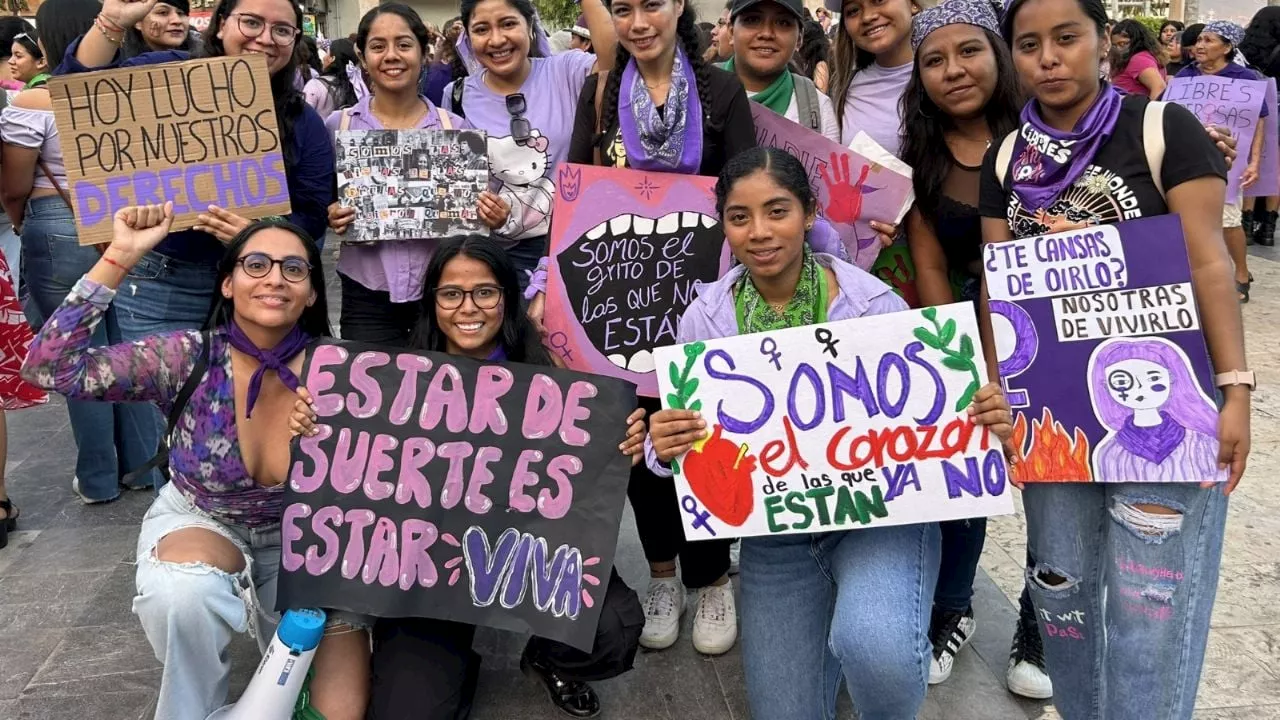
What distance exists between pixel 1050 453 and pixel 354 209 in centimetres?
233

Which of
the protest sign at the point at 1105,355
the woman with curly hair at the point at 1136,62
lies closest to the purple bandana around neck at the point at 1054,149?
the protest sign at the point at 1105,355

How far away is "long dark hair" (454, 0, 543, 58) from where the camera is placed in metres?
3.39

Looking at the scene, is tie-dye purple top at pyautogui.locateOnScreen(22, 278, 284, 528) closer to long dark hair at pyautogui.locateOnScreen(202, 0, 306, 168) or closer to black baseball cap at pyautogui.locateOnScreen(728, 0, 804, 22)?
long dark hair at pyautogui.locateOnScreen(202, 0, 306, 168)

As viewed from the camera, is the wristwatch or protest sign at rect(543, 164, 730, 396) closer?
the wristwatch

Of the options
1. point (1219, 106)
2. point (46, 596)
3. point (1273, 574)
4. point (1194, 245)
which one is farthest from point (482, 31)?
point (1219, 106)

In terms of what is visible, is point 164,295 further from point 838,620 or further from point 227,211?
point 838,620

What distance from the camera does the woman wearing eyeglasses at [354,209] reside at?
3299 mm

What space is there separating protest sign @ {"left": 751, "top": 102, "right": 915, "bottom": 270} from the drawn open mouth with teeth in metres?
0.50

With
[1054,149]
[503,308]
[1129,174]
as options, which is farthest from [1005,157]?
[503,308]

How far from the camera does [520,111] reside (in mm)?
3455

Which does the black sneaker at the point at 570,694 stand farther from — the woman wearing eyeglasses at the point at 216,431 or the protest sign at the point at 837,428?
Result: the protest sign at the point at 837,428

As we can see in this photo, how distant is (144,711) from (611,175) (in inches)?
88.4

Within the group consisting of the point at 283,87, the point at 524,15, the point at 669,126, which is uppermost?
the point at 524,15

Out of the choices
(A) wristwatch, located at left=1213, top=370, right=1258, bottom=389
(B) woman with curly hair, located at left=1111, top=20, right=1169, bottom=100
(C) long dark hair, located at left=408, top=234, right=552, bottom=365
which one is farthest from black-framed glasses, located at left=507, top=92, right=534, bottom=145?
(B) woman with curly hair, located at left=1111, top=20, right=1169, bottom=100
